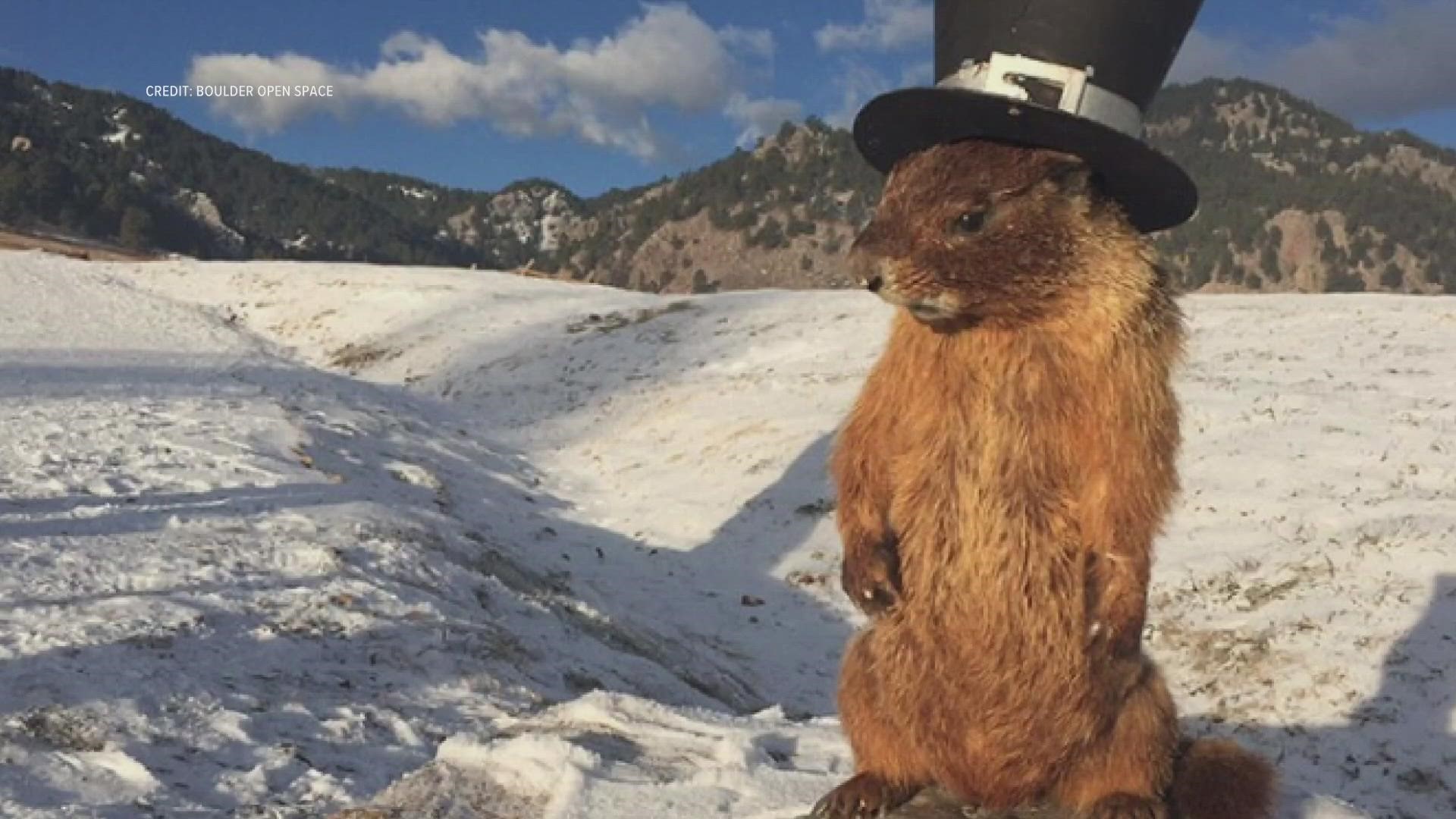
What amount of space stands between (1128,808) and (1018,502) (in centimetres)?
83

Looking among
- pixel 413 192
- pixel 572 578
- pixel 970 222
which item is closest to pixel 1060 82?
pixel 970 222

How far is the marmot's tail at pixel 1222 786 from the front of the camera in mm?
3010

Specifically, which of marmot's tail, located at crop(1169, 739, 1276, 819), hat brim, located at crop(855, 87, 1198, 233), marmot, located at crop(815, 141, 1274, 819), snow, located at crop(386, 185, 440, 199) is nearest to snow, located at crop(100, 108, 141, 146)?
snow, located at crop(386, 185, 440, 199)

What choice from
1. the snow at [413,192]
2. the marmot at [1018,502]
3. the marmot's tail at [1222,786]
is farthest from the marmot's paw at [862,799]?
the snow at [413,192]

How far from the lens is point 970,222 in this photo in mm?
2766

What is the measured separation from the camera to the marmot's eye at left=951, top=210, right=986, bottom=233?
276cm

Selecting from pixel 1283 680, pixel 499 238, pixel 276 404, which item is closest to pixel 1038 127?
pixel 1283 680

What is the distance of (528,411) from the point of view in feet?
64.8

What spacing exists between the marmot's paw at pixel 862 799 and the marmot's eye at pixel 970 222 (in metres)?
1.52

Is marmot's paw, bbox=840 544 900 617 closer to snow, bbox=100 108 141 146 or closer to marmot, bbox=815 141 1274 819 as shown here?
marmot, bbox=815 141 1274 819

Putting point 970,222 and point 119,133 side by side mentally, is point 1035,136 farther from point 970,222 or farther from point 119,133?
point 119,133

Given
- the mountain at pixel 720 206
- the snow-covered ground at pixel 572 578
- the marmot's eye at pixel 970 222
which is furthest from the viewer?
the mountain at pixel 720 206

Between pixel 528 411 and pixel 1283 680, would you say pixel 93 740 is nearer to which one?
pixel 1283 680

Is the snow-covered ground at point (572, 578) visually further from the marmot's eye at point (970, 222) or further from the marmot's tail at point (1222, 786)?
the marmot's eye at point (970, 222)
